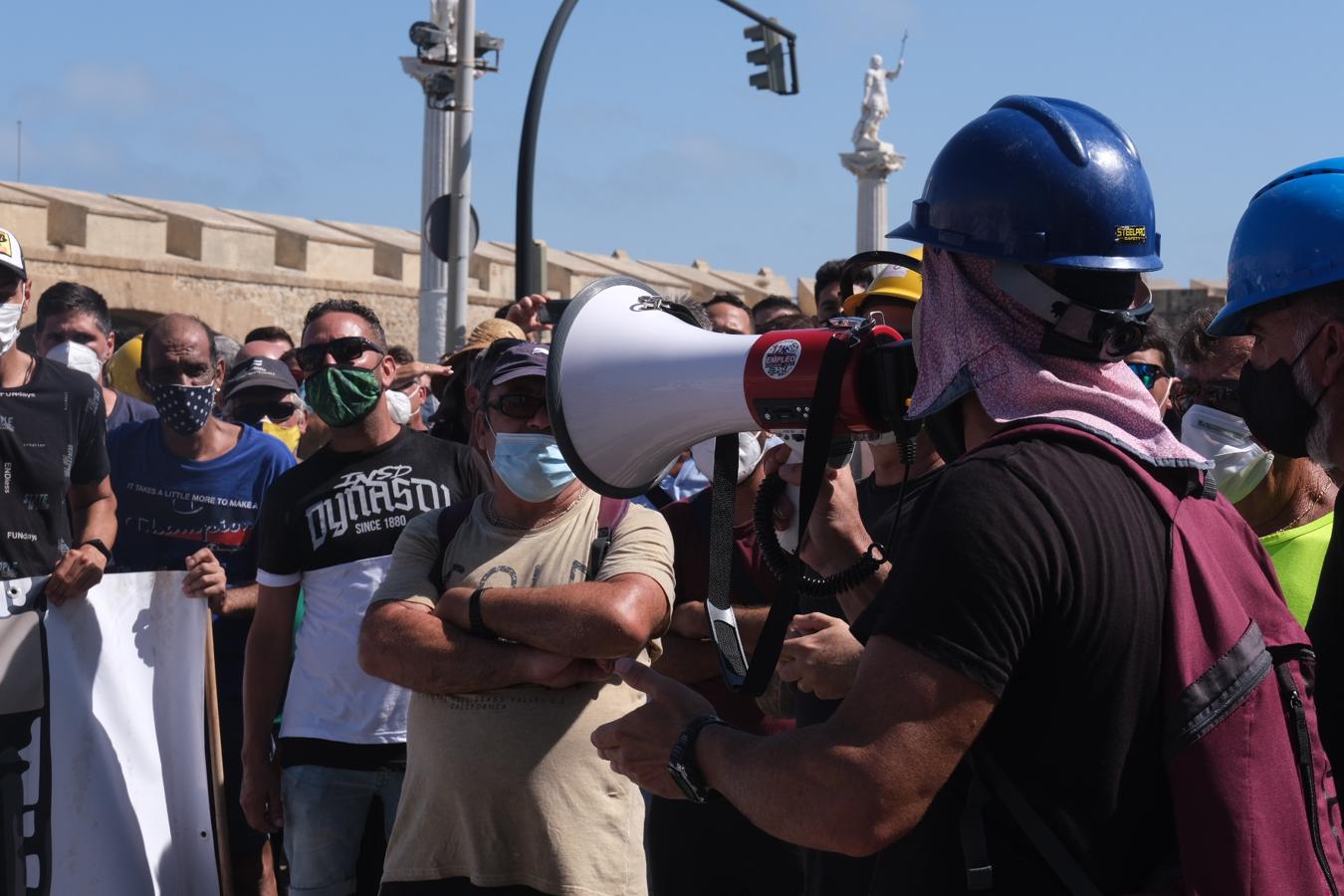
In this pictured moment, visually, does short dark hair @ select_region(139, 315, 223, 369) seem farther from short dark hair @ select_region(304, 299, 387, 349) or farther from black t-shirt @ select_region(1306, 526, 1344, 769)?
black t-shirt @ select_region(1306, 526, 1344, 769)

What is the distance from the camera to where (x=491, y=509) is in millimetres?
3660

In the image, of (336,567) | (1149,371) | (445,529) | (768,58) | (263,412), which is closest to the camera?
(445,529)

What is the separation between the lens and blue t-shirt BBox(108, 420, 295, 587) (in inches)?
202

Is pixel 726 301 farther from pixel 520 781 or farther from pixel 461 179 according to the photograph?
pixel 461 179

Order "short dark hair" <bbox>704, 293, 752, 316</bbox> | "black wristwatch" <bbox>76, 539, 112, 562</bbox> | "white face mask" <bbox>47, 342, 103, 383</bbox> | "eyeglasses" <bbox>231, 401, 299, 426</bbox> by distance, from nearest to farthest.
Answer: "black wristwatch" <bbox>76, 539, 112, 562</bbox> < "white face mask" <bbox>47, 342, 103, 383</bbox> < "short dark hair" <bbox>704, 293, 752, 316</bbox> < "eyeglasses" <bbox>231, 401, 299, 426</bbox>

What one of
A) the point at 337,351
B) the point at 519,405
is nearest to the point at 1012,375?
the point at 519,405

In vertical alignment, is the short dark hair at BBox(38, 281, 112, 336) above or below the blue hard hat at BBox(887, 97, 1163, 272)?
above

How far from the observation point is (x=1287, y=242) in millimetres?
2215

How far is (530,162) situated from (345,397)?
8692mm

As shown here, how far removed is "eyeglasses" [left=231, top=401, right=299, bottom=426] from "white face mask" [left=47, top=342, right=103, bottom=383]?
889mm

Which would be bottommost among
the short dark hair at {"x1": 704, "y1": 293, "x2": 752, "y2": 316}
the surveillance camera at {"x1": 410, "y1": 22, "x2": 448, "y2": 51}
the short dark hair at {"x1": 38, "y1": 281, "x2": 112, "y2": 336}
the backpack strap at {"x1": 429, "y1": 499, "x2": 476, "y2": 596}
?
the backpack strap at {"x1": 429, "y1": 499, "x2": 476, "y2": 596}

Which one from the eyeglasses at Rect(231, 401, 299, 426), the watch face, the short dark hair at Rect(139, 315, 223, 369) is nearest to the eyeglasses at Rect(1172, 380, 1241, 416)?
the watch face

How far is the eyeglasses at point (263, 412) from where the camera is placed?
7.39m

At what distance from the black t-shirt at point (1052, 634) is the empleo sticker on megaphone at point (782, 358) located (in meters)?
0.28
